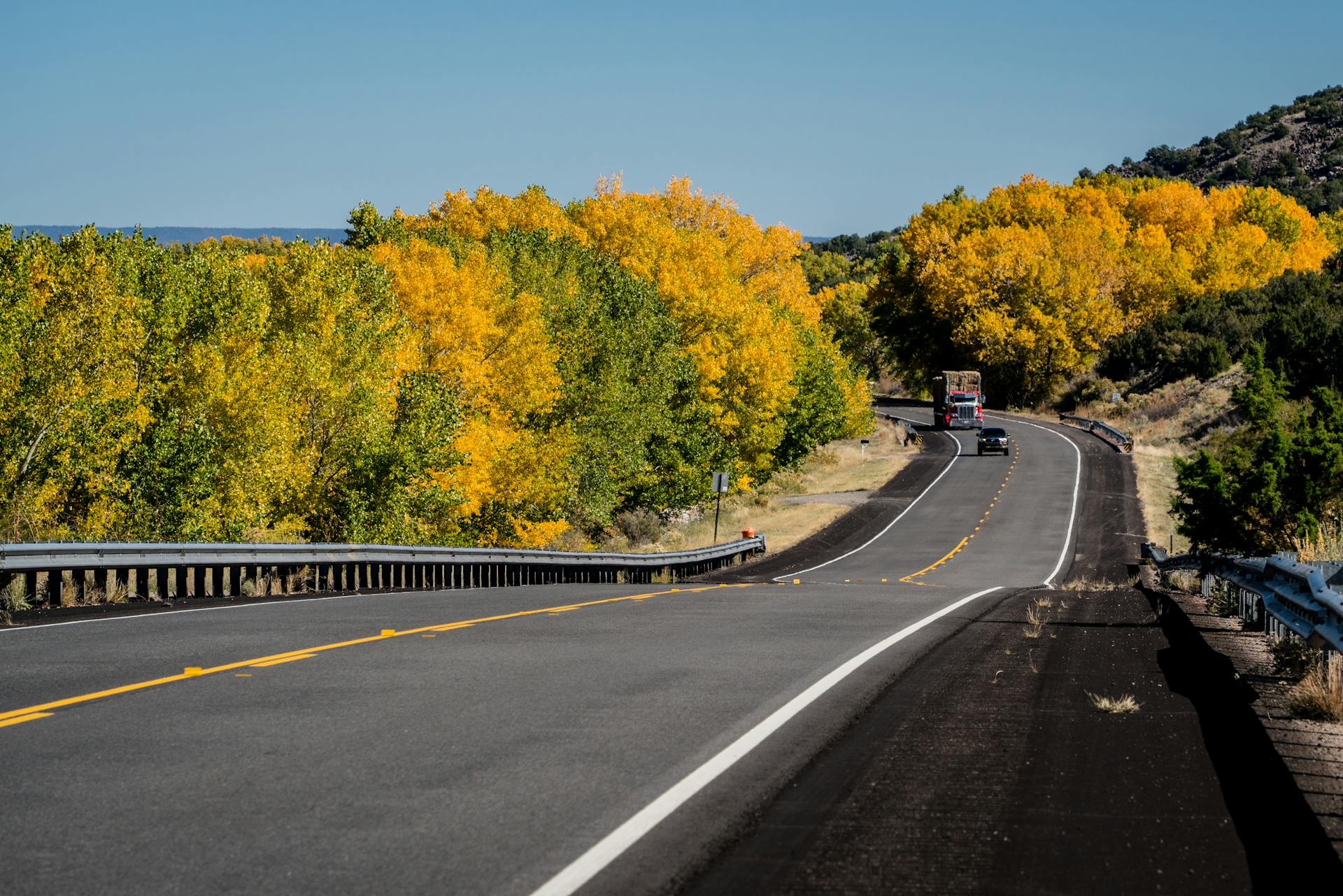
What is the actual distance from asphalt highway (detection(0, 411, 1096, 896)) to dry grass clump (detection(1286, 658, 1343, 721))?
257 cm

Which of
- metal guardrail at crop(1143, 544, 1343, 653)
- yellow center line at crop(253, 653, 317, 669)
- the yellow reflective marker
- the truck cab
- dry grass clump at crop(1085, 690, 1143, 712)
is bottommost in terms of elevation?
yellow center line at crop(253, 653, 317, 669)

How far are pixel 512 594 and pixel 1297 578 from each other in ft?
36.4

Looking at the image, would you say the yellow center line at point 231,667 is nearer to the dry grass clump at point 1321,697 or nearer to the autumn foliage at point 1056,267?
the dry grass clump at point 1321,697

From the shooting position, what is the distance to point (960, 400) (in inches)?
3546

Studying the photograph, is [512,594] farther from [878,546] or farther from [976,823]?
[878,546]

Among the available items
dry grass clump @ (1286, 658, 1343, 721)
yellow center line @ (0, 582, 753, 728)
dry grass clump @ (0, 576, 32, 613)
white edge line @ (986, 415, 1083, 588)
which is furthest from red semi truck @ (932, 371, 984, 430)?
dry grass clump @ (1286, 658, 1343, 721)

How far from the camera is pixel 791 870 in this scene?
16.4 ft

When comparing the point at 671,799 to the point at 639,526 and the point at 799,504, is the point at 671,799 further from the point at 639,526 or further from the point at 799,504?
the point at 799,504

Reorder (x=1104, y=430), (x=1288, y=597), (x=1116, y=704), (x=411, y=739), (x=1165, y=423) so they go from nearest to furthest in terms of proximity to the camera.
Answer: (x=411, y=739), (x=1116, y=704), (x=1288, y=597), (x=1165, y=423), (x=1104, y=430)

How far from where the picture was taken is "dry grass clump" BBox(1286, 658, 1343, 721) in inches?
296

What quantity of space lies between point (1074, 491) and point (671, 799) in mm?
58834

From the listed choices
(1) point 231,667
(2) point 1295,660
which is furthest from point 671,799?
(2) point 1295,660

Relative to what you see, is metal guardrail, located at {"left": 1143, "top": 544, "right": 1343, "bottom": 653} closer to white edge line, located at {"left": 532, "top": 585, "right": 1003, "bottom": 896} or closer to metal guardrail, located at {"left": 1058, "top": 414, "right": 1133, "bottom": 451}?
white edge line, located at {"left": 532, "top": 585, "right": 1003, "bottom": 896}

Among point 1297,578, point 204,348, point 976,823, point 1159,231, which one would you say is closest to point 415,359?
point 204,348
